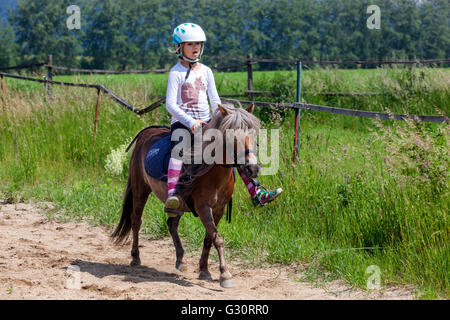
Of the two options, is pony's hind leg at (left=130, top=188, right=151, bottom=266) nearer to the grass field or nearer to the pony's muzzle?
the grass field

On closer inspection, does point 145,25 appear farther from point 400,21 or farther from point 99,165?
point 99,165

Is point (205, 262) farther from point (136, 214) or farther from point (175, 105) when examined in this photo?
point (175, 105)

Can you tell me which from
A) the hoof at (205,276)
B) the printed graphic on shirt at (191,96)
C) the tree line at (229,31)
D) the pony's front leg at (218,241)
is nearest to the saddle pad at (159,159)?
the printed graphic on shirt at (191,96)

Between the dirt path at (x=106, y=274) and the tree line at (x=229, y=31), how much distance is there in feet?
168

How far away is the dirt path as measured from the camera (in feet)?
14.3

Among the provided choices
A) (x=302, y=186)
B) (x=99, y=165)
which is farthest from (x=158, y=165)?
(x=99, y=165)

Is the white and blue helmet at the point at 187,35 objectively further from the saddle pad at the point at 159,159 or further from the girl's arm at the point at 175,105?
the saddle pad at the point at 159,159

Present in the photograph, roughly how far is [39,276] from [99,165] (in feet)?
15.3

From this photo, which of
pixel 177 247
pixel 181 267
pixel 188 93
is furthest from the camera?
pixel 177 247

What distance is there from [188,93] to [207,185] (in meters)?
0.91

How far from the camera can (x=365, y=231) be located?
206 inches

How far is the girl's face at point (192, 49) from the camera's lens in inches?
188

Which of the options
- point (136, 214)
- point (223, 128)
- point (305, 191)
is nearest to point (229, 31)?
point (305, 191)

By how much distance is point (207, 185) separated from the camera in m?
4.66
